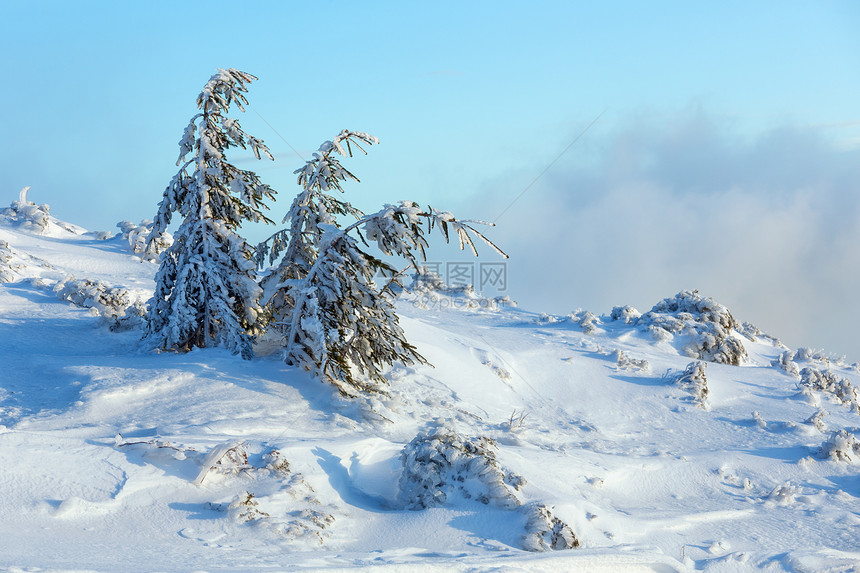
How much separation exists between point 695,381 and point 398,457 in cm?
688

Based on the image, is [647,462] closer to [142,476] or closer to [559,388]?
[559,388]

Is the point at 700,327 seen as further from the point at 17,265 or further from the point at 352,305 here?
the point at 17,265

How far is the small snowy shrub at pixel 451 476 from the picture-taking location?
5375 millimetres

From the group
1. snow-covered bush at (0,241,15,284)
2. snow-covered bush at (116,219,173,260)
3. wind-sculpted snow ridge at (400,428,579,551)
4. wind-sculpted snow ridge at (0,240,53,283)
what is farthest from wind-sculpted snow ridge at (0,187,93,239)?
wind-sculpted snow ridge at (400,428,579,551)

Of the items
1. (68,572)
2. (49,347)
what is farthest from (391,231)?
(49,347)

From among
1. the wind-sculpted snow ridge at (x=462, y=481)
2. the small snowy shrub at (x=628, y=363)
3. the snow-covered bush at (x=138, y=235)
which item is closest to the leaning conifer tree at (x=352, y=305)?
the wind-sculpted snow ridge at (x=462, y=481)

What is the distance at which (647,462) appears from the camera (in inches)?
308

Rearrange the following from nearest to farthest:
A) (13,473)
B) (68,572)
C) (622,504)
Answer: (68,572), (13,473), (622,504)

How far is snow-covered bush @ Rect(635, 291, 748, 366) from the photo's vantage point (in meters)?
14.4

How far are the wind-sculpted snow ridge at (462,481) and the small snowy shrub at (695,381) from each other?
620 cm

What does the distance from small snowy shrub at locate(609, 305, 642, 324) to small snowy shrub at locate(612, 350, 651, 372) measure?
4.63m

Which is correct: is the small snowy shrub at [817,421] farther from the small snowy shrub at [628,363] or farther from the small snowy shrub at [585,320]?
the small snowy shrub at [585,320]

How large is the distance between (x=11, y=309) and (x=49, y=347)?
2.27m

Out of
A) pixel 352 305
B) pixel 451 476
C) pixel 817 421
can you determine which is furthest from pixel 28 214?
pixel 817 421
